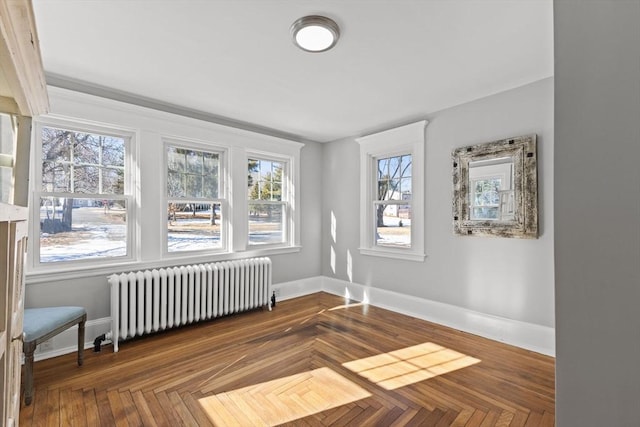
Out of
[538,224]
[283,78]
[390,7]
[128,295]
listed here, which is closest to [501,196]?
[538,224]

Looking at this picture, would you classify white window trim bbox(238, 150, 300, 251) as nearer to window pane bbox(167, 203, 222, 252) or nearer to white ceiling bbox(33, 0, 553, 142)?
window pane bbox(167, 203, 222, 252)

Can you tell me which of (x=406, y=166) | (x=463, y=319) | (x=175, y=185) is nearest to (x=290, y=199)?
(x=175, y=185)

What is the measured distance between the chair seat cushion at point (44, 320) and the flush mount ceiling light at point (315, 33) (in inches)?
104

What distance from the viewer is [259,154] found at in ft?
14.0

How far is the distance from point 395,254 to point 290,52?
8.82 ft

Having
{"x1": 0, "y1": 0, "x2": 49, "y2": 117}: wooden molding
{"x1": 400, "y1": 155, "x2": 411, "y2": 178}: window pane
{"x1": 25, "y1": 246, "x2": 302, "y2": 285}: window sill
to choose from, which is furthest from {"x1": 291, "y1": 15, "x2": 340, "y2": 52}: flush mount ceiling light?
{"x1": 25, "y1": 246, "x2": 302, "y2": 285}: window sill

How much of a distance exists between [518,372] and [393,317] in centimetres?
143

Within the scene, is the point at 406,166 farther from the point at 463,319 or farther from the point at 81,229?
the point at 81,229

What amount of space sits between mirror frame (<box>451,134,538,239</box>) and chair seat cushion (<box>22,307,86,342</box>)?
11.9 ft

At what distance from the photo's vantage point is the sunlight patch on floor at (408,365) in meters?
2.33

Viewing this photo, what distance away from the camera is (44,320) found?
2.22 m

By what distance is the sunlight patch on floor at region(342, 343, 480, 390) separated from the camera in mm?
2332

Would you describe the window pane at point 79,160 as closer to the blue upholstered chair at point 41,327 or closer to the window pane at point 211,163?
the window pane at point 211,163

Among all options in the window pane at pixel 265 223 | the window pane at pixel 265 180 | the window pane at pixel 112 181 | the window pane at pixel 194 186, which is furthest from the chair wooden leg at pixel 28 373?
the window pane at pixel 265 180
